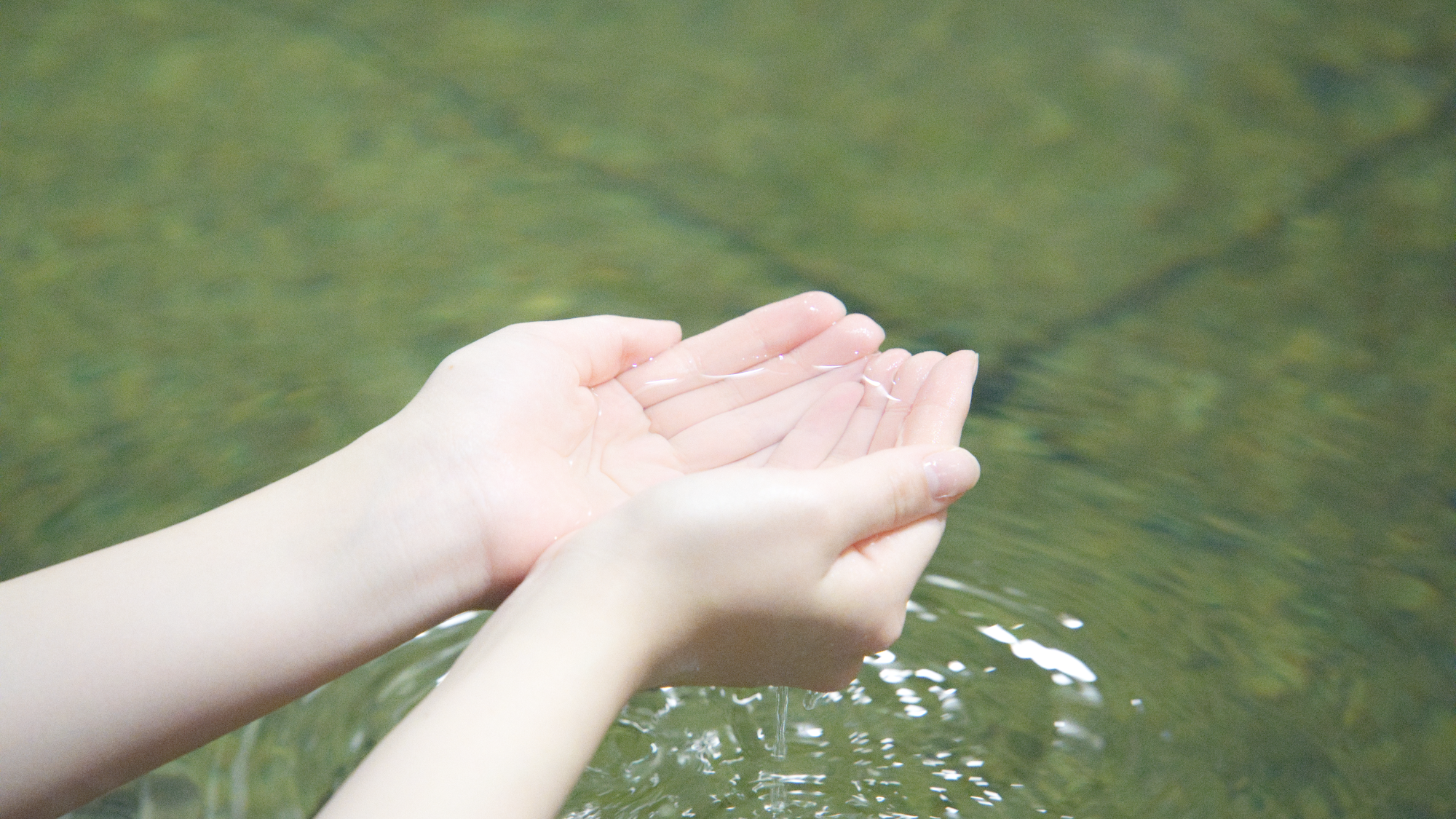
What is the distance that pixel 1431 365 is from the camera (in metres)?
1.53

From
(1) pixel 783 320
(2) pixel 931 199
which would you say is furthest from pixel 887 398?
(2) pixel 931 199

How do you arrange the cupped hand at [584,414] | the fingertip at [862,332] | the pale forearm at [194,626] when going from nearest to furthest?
the pale forearm at [194,626] → the cupped hand at [584,414] → the fingertip at [862,332]

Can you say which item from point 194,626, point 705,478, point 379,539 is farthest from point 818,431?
point 194,626

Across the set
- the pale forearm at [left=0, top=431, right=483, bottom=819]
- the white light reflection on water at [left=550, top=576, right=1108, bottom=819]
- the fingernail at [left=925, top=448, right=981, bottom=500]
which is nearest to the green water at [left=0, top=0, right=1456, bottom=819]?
the white light reflection on water at [left=550, top=576, right=1108, bottom=819]

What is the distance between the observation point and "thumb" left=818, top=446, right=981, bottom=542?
90 cm

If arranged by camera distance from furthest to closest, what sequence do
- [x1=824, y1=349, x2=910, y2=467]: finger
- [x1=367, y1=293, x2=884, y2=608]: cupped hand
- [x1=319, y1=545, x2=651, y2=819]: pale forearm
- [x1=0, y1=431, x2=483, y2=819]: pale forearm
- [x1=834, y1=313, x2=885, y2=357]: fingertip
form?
1. [x1=834, y1=313, x2=885, y2=357]: fingertip
2. [x1=824, y1=349, x2=910, y2=467]: finger
3. [x1=367, y1=293, x2=884, y2=608]: cupped hand
4. [x1=0, y1=431, x2=483, y2=819]: pale forearm
5. [x1=319, y1=545, x2=651, y2=819]: pale forearm

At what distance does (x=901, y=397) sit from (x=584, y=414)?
11.4 inches

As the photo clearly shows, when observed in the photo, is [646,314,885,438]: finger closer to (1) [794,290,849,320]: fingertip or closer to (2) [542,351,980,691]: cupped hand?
(1) [794,290,849,320]: fingertip

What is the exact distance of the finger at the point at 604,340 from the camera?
1111 millimetres

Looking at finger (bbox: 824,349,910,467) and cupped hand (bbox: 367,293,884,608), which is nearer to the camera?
cupped hand (bbox: 367,293,884,608)

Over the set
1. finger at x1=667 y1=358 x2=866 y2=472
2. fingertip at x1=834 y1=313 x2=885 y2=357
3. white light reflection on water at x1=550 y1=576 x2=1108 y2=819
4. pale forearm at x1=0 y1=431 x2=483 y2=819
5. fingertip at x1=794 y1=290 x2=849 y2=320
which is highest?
fingertip at x1=794 y1=290 x2=849 y2=320

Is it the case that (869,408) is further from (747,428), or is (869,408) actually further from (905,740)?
(905,740)

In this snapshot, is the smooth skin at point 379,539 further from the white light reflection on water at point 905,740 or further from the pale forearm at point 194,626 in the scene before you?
the white light reflection on water at point 905,740

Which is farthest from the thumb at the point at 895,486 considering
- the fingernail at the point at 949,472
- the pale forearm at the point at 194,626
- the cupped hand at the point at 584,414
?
the pale forearm at the point at 194,626
